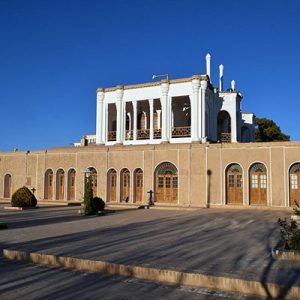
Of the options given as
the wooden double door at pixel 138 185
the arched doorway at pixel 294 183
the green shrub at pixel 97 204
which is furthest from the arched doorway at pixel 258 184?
the green shrub at pixel 97 204

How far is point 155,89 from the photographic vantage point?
30.1m

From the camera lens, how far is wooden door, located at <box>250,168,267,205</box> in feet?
76.0

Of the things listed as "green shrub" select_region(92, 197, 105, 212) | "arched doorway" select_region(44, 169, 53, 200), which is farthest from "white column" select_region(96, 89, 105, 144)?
"green shrub" select_region(92, 197, 105, 212)

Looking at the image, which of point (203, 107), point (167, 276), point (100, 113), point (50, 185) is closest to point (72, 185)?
point (50, 185)

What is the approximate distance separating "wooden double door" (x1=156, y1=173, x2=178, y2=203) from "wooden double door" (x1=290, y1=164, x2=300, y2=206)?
712 cm

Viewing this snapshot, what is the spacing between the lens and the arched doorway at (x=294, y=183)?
22.3 meters

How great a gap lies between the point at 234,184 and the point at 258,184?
4.74 feet

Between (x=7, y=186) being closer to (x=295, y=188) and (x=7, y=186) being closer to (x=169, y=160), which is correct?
(x=169, y=160)

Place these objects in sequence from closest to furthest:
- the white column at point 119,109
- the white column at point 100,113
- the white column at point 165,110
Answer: the white column at point 165,110 < the white column at point 119,109 < the white column at point 100,113

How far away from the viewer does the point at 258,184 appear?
23328mm

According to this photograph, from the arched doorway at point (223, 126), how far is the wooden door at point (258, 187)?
9.84 m

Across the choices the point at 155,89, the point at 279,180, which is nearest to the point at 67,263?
the point at 279,180

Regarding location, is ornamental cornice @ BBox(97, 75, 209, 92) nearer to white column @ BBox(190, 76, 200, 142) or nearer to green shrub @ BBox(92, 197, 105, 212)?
white column @ BBox(190, 76, 200, 142)

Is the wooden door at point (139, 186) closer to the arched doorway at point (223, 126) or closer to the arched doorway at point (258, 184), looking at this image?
the arched doorway at point (258, 184)
